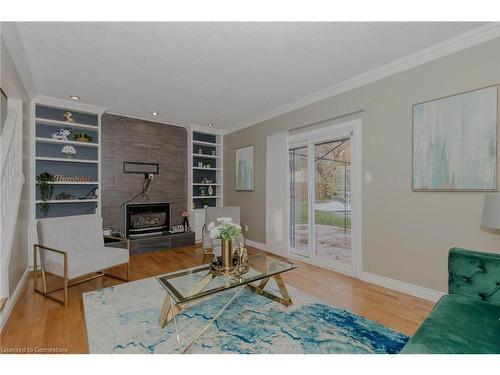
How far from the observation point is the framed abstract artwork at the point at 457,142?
2.26 metres

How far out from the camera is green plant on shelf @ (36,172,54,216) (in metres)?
3.88

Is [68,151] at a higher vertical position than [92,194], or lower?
higher

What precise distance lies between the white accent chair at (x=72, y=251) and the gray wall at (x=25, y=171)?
0.62 ft

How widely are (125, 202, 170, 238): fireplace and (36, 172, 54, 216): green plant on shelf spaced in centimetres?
126

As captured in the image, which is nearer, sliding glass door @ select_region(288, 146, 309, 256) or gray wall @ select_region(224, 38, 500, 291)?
gray wall @ select_region(224, 38, 500, 291)

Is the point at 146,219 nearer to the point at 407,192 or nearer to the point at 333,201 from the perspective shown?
the point at 333,201

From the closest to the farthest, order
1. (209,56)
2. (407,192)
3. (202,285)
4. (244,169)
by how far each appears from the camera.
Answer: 1. (202,285)
2. (209,56)
3. (407,192)
4. (244,169)

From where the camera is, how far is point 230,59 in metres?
2.75

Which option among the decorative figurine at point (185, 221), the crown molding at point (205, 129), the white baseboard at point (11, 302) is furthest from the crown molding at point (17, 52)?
the decorative figurine at point (185, 221)

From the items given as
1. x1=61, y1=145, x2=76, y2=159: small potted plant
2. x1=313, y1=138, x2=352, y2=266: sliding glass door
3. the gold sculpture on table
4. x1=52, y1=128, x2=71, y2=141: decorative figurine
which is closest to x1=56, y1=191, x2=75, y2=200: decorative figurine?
x1=61, y1=145, x2=76, y2=159: small potted plant

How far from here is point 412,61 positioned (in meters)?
2.72

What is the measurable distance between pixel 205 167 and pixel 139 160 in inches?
57.2

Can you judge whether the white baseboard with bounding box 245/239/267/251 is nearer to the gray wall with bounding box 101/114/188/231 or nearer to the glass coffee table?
the gray wall with bounding box 101/114/188/231

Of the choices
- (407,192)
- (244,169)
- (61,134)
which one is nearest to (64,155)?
(61,134)
